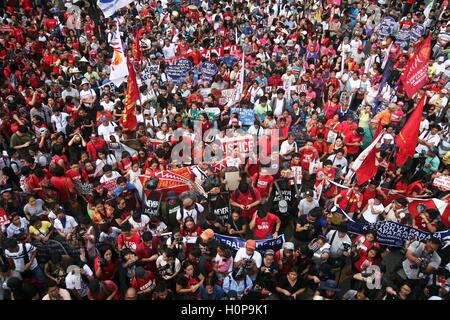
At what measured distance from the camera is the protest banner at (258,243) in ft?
20.6

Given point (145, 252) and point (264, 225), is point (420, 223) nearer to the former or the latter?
point (264, 225)

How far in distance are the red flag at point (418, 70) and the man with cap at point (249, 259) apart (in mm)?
5885

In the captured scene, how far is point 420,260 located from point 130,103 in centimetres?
623

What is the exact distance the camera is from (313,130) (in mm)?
9312

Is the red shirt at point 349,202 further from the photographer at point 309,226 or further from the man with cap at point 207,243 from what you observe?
the man with cap at point 207,243


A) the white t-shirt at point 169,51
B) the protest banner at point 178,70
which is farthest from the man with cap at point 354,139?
the white t-shirt at point 169,51

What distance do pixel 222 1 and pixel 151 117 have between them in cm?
975

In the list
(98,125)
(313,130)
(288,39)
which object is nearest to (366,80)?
(313,130)

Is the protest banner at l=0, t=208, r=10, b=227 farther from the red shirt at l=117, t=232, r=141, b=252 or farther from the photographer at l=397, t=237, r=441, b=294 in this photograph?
the photographer at l=397, t=237, r=441, b=294

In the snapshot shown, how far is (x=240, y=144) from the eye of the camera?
8617 mm

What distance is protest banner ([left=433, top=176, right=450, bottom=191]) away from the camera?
295 inches

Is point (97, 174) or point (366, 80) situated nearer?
point (97, 174)

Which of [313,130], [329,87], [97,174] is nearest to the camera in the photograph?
[97,174]

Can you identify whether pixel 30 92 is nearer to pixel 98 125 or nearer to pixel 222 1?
pixel 98 125
